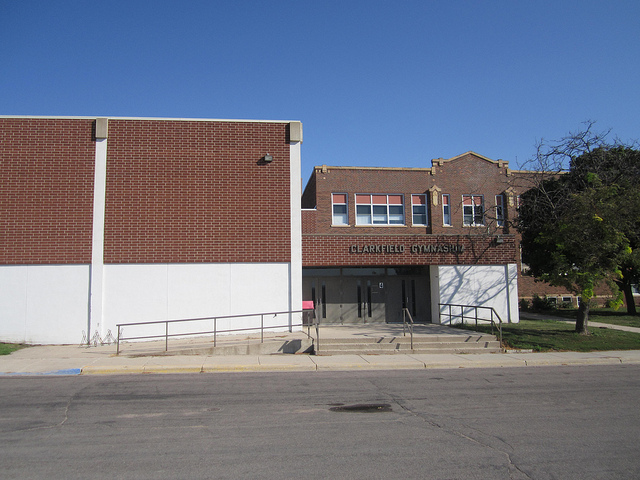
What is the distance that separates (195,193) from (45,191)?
5.17 m

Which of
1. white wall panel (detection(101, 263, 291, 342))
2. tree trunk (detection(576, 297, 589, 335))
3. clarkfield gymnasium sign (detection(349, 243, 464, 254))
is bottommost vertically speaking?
tree trunk (detection(576, 297, 589, 335))

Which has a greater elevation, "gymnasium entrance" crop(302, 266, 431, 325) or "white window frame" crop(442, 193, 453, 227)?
"white window frame" crop(442, 193, 453, 227)

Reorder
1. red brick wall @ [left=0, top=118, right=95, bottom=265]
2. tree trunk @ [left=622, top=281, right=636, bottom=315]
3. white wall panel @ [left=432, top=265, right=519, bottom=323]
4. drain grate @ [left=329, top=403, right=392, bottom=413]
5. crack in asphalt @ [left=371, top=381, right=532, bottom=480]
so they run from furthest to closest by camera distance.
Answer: tree trunk @ [left=622, top=281, right=636, bottom=315] < white wall panel @ [left=432, top=265, right=519, bottom=323] < red brick wall @ [left=0, top=118, right=95, bottom=265] < drain grate @ [left=329, top=403, right=392, bottom=413] < crack in asphalt @ [left=371, top=381, right=532, bottom=480]

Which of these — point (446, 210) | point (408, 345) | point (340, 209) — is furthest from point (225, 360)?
point (446, 210)

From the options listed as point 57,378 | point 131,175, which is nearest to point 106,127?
point 131,175

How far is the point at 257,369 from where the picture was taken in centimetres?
1287

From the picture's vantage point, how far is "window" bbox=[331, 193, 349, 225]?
26.0 metres

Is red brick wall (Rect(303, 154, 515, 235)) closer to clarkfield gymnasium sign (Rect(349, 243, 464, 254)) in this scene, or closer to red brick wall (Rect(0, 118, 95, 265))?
clarkfield gymnasium sign (Rect(349, 243, 464, 254))

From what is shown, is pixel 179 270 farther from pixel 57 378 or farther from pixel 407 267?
pixel 407 267

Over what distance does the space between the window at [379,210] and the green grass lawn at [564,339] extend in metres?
8.51

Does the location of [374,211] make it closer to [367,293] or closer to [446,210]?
[446,210]

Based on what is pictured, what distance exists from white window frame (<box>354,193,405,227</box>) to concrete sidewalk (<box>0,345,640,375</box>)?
1163 cm

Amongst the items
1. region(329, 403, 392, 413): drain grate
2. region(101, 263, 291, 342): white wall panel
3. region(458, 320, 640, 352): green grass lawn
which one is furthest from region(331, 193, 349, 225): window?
region(329, 403, 392, 413): drain grate

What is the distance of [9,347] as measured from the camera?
15.9 m
